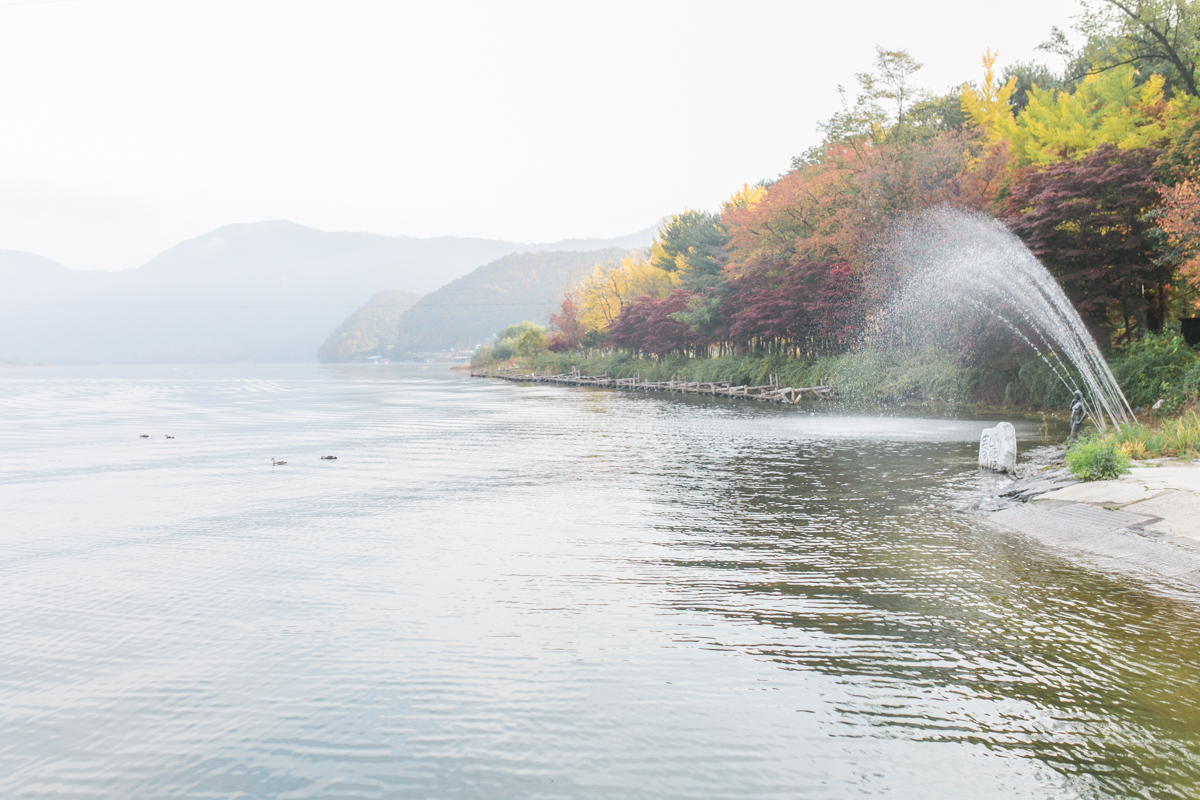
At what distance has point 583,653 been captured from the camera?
6957 millimetres

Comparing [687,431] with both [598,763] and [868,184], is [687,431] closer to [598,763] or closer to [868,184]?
[868,184]

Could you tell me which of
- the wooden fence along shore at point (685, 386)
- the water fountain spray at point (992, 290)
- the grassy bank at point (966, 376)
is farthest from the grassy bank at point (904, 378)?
the water fountain spray at point (992, 290)

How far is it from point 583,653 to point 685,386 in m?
56.7

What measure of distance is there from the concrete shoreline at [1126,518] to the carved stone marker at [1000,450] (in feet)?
8.16

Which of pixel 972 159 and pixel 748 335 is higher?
pixel 972 159

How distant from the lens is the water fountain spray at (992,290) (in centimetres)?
2606

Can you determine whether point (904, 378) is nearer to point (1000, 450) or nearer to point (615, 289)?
point (1000, 450)

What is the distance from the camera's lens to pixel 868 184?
40031mm

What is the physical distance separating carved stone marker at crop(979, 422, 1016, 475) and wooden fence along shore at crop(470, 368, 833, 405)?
26832 mm

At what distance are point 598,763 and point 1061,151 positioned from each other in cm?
3511

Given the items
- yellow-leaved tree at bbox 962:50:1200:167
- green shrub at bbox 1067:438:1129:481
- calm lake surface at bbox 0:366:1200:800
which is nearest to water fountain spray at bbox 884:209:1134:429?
yellow-leaved tree at bbox 962:50:1200:167

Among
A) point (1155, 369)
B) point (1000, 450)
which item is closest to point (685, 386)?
point (1155, 369)

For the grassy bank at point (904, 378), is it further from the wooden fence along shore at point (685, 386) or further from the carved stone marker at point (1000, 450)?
the carved stone marker at point (1000, 450)

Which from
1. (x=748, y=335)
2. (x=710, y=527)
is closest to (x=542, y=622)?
(x=710, y=527)
